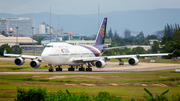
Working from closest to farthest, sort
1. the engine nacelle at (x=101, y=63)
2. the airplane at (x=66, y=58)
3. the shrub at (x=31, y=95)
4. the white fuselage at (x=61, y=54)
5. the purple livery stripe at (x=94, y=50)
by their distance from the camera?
the shrub at (x=31, y=95) → the white fuselage at (x=61, y=54) → the airplane at (x=66, y=58) → the engine nacelle at (x=101, y=63) → the purple livery stripe at (x=94, y=50)

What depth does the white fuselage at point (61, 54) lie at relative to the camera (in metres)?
56.9

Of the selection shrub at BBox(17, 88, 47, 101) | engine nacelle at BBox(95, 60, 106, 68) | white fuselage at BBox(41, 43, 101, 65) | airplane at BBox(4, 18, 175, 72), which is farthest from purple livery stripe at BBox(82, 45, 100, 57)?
shrub at BBox(17, 88, 47, 101)

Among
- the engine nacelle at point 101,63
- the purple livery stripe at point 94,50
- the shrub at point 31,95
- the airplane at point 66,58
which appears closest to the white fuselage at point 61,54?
the airplane at point 66,58

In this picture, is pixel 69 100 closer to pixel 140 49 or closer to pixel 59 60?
pixel 59 60

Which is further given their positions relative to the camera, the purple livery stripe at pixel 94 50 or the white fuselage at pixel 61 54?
the purple livery stripe at pixel 94 50

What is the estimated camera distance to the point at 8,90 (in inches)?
1273

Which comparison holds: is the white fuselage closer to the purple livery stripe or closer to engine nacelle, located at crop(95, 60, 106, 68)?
the purple livery stripe

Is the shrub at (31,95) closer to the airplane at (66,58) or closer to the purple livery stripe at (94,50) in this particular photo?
the airplane at (66,58)

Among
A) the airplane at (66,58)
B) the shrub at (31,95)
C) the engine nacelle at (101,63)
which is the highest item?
the airplane at (66,58)

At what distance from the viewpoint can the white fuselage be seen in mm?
56906

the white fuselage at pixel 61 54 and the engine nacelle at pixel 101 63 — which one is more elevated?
the white fuselage at pixel 61 54

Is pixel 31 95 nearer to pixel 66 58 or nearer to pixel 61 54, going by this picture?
pixel 61 54

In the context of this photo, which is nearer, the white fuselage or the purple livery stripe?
the white fuselage

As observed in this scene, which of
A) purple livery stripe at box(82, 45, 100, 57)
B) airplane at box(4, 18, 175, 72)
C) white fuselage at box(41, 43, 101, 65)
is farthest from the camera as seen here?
purple livery stripe at box(82, 45, 100, 57)
